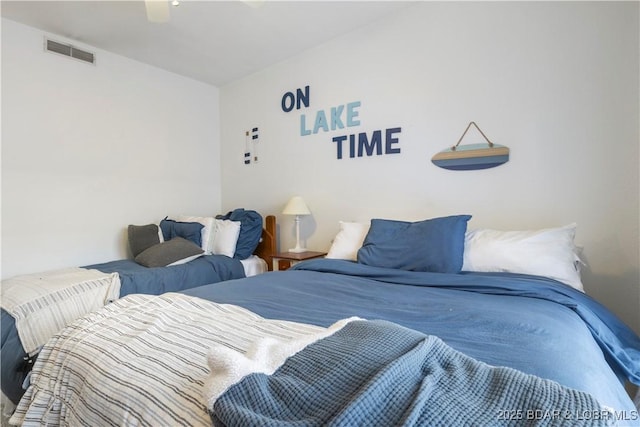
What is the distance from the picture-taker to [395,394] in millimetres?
607

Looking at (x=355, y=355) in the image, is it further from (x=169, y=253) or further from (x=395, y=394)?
(x=169, y=253)

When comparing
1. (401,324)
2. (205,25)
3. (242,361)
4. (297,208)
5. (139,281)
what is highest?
(205,25)

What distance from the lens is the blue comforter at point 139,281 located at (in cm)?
158

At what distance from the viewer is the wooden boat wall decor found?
6.95ft

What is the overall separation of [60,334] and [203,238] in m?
1.84

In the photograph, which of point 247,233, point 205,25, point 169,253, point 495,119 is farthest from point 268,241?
point 495,119

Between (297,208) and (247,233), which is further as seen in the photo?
(247,233)

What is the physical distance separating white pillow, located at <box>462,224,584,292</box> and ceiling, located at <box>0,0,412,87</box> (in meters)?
1.88

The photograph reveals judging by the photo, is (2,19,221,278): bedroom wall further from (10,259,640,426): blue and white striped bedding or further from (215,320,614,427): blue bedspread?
(215,320,614,427): blue bedspread

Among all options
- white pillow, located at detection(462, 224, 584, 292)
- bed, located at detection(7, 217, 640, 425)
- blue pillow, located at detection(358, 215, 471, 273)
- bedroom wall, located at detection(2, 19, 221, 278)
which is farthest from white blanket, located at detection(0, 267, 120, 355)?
white pillow, located at detection(462, 224, 584, 292)

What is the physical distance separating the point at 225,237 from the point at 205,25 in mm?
1773

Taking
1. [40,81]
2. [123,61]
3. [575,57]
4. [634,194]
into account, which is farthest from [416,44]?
[40,81]

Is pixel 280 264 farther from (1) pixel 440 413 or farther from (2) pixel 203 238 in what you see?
(1) pixel 440 413

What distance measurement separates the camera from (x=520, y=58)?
2.05 metres
